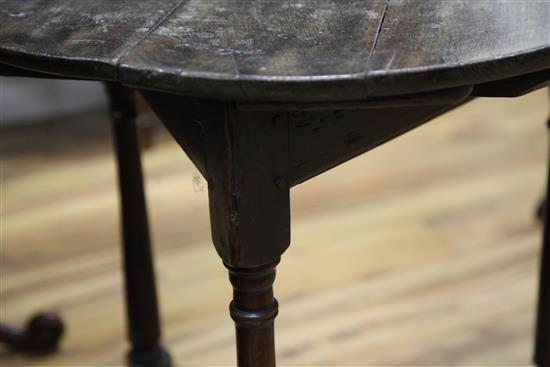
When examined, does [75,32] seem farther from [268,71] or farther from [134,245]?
[134,245]

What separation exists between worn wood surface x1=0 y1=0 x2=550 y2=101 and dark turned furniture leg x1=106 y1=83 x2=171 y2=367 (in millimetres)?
397

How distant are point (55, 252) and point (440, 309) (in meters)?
0.70

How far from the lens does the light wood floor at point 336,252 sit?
4.50ft

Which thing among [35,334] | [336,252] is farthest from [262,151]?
[336,252]

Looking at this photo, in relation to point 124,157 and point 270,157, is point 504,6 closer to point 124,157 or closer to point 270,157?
point 270,157

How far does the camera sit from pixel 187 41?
0.65m

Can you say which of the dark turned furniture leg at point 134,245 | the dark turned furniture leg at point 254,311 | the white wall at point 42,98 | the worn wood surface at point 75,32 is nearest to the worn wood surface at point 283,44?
the worn wood surface at point 75,32

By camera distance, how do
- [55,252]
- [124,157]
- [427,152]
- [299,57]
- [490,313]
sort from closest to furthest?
[299,57], [124,157], [490,313], [55,252], [427,152]

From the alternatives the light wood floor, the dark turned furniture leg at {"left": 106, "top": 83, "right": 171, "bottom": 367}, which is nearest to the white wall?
the light wood floor

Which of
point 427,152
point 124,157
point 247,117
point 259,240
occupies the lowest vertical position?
point 427,152

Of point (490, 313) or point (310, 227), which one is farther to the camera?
point (310, 227)

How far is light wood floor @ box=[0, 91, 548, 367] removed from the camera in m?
1.37

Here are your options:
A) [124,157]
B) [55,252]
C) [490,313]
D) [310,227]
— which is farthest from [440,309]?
[55,252]

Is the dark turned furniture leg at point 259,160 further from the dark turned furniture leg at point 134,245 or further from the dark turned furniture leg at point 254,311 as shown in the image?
the dark turned furniture leg at point 134,245
